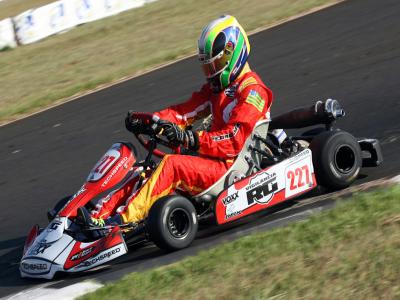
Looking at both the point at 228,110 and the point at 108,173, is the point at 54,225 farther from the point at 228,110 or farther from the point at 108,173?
the point at 228,110

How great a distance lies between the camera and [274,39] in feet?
38.0

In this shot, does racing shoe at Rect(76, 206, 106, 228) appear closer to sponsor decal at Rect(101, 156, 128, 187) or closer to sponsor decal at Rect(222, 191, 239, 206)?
sponsor decal at Rect(101, 156, 128, 187)

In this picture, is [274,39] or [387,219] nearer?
[387,219]

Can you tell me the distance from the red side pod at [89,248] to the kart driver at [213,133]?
170mm

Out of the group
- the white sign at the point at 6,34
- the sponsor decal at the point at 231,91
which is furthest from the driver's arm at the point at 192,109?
the white sign at the point at 6,34

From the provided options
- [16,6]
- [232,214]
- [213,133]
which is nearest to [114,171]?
[213,133]

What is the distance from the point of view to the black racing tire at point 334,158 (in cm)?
611

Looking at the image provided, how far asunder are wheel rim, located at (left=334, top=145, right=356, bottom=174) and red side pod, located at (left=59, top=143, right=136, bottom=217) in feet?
4.92

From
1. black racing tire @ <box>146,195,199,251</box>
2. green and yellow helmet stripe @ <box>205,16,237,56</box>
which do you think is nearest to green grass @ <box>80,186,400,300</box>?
black racing tire @ <box>146,195,199,251</box>

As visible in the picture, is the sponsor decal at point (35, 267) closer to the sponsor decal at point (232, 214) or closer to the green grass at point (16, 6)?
the sponsor decal at point (232, 214)

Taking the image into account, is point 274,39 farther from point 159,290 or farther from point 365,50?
point 159,290

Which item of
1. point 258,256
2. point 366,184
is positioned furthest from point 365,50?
point 258,256

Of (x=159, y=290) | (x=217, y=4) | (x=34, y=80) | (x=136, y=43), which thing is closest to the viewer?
(x=159, y=290)

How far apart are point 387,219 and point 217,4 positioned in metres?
11.0
